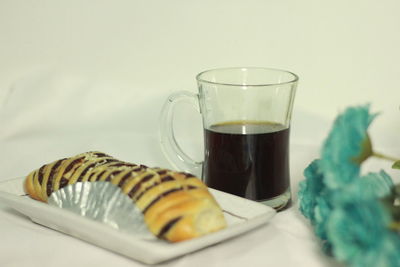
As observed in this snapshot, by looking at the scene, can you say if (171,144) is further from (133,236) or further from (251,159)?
(133,236)

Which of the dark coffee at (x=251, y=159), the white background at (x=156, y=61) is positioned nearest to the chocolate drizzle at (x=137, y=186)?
the dark coffee at (x=251, y=159)

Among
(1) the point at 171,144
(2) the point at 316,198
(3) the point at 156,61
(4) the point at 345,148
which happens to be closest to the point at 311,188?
(2) the point at 316,198

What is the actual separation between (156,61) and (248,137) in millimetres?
679

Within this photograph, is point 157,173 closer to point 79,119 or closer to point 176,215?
point 176,215

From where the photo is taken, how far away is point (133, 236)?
1.08 metres

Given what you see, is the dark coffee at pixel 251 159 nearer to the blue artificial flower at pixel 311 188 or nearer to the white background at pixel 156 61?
the blue artificial flower at pixel 311 188

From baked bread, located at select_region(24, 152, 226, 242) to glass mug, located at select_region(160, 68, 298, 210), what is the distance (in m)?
0.16

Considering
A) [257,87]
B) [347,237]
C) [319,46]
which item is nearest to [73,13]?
[319,46]

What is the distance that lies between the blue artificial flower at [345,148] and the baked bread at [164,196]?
209mm

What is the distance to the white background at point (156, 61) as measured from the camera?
1.85 metres

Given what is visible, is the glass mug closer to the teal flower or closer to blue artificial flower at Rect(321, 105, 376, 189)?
the teal flower

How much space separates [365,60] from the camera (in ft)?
6.15

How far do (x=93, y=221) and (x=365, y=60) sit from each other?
3.21ft

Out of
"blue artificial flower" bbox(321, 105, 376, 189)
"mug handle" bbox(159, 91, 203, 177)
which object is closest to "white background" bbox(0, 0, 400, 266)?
"mug handle" bbox(159, 91, 203, 177)
